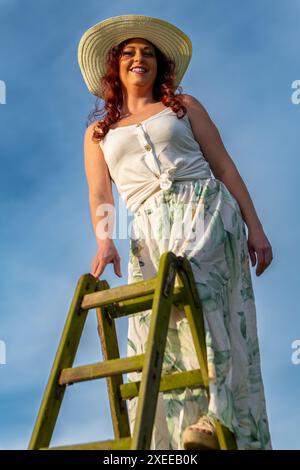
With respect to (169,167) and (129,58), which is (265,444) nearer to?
(169,167)

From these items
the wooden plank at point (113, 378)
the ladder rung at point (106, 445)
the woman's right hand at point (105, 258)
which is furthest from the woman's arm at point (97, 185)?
the ladder rung at point (106, 445)

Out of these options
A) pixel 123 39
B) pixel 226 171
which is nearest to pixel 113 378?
pixel 226 171

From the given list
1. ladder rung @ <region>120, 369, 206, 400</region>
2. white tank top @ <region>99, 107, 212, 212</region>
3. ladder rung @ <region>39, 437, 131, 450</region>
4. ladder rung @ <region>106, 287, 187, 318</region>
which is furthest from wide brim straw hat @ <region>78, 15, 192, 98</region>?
ladder rung @ <region>39, 437, 131, 450</region>

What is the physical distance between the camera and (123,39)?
4262mm

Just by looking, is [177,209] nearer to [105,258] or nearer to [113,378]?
[105,258]

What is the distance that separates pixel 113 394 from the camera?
3424 millimetres

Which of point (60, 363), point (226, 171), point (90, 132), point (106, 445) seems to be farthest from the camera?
point (90, 132)

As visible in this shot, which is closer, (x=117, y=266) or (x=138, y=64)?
(x=117, y=266)

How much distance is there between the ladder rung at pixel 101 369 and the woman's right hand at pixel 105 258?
2.13 ft

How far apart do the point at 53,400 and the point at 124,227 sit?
3.53 feet

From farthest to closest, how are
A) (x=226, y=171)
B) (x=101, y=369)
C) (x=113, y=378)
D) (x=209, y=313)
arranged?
(x=226, y=171)
(x=113, y=378)
(x=209, y=313)
(x=101, y=369)

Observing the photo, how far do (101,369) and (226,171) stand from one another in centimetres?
138

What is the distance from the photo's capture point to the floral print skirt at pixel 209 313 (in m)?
3.22

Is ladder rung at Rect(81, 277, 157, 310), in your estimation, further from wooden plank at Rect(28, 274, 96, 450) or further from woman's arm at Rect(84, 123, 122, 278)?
woman's arm at Rect(84, 123, 122, 278)
